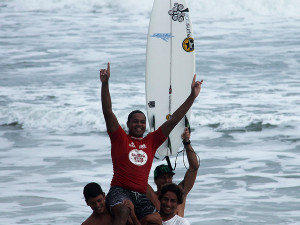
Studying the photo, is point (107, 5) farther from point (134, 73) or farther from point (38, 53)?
point (134, 73)

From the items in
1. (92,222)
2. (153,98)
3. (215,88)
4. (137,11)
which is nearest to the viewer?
(92,222)

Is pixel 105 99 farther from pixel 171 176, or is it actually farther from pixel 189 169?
pixel 189 169

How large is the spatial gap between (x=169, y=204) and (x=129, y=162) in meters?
0.43

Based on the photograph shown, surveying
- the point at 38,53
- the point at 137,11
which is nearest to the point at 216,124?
the point at 38,53

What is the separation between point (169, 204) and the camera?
206 inches

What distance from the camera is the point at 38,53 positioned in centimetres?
2086

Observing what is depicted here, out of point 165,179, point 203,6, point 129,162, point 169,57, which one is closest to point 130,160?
point 129,162

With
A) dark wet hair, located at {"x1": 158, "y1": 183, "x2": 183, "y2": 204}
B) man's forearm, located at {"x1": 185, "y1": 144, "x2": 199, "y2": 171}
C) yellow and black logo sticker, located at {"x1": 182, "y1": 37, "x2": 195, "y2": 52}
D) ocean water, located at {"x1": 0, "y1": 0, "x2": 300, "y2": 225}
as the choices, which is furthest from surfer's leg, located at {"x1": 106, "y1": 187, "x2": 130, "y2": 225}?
ocean water, located at {"x1": 0, "y1": 0, "x2": 300, "y2": 225}

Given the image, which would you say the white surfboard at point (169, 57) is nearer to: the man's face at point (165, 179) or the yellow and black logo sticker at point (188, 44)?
the yellow and black logo sticker at point (188, 44)

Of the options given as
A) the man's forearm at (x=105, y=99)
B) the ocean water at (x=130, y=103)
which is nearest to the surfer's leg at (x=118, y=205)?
the man's forearm at (x=105, y=99)

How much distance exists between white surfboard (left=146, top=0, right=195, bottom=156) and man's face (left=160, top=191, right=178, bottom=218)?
2.21m

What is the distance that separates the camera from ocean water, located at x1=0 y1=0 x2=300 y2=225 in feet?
33.6

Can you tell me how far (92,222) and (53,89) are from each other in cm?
1280

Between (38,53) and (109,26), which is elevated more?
(109,26)
